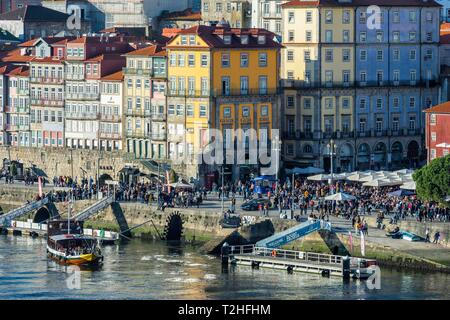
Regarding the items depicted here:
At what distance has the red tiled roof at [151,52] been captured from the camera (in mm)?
113006

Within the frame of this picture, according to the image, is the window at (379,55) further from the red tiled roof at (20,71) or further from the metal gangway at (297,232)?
the metal gangway at (297,232)

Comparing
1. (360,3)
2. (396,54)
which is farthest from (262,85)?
(396,54)

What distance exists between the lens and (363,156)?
115500 millimetres

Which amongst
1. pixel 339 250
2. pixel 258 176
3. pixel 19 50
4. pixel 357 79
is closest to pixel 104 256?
pixel 339 250

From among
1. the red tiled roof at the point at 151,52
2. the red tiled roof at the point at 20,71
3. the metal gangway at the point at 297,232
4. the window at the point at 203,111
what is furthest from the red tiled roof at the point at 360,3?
the metal gangway at the point at 297,232

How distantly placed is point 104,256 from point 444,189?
16204 mm

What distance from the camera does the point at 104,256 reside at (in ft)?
301

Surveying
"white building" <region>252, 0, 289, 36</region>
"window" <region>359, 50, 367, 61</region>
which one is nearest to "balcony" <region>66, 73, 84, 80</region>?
"white building" <region>252, 0, 289, 36</region>

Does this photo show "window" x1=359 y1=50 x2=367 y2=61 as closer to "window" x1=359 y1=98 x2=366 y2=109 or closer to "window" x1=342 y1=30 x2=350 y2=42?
"window" x1=342 y1=30 x2=350 y2=42

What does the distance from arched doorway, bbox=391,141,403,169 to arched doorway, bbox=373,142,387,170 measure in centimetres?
61

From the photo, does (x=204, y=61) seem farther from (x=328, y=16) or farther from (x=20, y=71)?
(x=20, y=71)

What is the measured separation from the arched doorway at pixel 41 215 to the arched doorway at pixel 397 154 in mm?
21753

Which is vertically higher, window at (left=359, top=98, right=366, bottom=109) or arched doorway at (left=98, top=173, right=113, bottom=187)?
window at (left=359, top=98, right=366, bottom=109)

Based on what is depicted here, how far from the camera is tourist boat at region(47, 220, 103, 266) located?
87750mm
